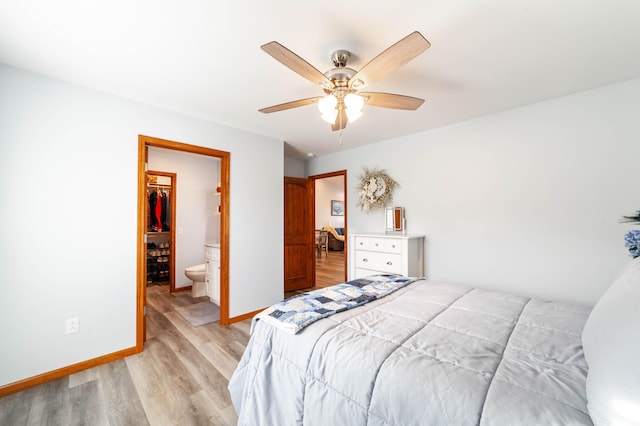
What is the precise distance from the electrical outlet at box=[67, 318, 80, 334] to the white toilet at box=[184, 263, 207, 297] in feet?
6.01

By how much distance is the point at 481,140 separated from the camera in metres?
2.90

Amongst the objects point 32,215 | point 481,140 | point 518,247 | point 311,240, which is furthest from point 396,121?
point 32,215

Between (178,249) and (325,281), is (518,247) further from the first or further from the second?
(178,249)

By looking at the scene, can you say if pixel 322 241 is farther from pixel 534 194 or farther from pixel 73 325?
pixel 73 325

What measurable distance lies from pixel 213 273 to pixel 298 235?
1549 mm

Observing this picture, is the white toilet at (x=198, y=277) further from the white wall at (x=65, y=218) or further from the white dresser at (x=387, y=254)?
the white dresser at (x=387, y=254)

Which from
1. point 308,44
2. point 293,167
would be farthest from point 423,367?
point 293,167

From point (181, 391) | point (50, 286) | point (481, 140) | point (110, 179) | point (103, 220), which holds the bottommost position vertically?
point (181, 391)

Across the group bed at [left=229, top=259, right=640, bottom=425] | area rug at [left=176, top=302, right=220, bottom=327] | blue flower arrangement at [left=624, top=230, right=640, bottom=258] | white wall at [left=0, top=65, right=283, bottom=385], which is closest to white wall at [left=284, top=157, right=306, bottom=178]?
white wall at [left=0, top=65, right=283, bottom=385]

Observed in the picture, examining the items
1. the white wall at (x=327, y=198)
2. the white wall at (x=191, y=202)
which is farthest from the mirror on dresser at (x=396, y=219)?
the white wall at (x=327, y=198)

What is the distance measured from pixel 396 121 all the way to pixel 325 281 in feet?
10.9

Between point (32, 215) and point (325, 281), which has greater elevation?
point (32, 215)

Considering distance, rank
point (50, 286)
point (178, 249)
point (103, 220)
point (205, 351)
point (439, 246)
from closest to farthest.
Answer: point (50, 286) < point (103, 220) < point (205, 351) < point (439, 246) < point (178, 249)

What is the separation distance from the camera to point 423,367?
0.96m
